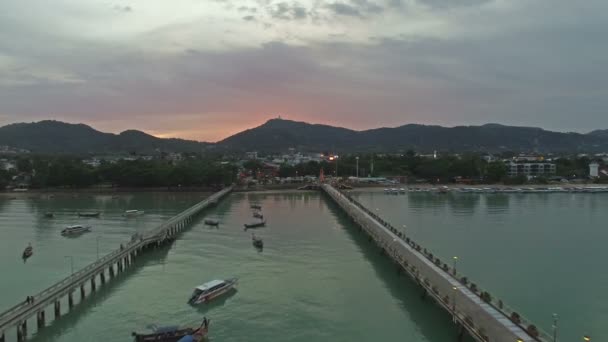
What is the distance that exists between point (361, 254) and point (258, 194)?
5903 cm

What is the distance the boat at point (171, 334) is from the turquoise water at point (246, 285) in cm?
116

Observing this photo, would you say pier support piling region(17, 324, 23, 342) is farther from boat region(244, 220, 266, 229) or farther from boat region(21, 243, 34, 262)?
boat region(244, 220, 266, 229)

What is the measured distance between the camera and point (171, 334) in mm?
22281

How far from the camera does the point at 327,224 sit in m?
57.7

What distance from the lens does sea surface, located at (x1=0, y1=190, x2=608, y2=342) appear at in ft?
80.7

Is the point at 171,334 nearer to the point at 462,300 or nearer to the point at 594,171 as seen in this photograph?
the point at 462,300

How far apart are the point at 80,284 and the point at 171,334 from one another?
9378 millimetres

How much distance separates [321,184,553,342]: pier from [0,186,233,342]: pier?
65.4ft

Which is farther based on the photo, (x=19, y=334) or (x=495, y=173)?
(x=495, y=173)

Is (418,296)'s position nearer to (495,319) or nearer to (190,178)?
(495,319)

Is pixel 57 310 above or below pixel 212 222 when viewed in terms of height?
below

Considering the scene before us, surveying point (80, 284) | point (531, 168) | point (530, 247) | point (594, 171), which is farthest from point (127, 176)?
point (594, 171)

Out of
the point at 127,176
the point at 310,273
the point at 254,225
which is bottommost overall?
the point at 310,273

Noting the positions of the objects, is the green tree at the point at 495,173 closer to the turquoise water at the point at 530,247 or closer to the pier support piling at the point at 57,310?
the turquoise water at the point at 530,247
